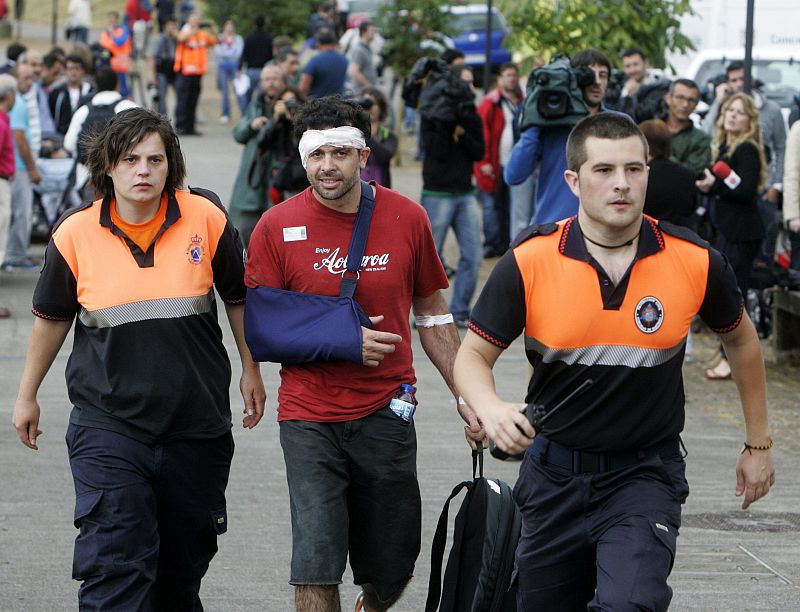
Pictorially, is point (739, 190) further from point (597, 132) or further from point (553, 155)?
point (597, 132)

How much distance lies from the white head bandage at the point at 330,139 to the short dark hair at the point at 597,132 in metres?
0.96

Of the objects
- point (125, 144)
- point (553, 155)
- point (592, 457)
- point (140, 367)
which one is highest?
point (125, 144)

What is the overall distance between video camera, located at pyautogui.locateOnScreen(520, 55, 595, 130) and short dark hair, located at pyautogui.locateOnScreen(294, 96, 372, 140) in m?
2.85

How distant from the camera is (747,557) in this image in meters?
6.88

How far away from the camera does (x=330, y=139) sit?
531cm

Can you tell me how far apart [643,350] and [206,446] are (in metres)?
1.61

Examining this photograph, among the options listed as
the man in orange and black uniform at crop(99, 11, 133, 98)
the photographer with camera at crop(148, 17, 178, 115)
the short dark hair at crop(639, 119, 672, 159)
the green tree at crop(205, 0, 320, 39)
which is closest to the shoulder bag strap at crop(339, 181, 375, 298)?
the short dark hair at crop(639, 119, 672, 159)

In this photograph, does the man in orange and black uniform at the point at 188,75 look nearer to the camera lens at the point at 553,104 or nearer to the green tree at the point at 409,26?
the green tree at the point at 409,26

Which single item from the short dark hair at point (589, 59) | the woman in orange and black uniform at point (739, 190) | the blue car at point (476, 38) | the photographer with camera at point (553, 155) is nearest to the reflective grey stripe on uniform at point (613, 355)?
the photographer with camera at point (553, 155)

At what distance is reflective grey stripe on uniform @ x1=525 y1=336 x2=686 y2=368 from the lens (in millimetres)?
4484

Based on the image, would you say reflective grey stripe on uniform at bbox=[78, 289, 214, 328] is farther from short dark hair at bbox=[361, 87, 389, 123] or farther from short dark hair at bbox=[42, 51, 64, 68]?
short dark hair at bbox=[42, 51, 64, 68]

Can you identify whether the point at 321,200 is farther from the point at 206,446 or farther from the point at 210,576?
the point at 210,576

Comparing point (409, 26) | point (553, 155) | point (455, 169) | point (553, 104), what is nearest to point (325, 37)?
point (455, 169)

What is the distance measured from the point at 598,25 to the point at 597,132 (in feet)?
39.2
